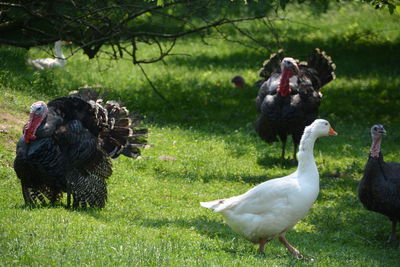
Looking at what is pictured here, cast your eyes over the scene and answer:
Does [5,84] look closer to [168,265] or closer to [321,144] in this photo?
[321,144]

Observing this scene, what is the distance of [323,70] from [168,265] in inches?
331

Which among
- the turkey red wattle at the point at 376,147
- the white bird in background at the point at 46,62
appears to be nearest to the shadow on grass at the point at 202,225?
the turkey red wattle at the point at 376,147

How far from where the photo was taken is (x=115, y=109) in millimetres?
10211

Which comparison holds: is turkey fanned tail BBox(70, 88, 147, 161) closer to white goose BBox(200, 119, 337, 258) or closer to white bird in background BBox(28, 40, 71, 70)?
white goose BBox(200, 119, 337, 258)

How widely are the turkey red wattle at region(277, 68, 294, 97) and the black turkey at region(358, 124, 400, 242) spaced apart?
334cm

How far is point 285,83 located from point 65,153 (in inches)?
201

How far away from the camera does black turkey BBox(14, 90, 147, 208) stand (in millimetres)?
8680

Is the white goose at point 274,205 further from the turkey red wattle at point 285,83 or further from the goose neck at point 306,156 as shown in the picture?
the turkey red wattle at point 285,83

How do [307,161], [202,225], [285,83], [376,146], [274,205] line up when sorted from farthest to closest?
1. [285,83]
2. [376,146]
3. [202,225]
4. [307,161]
5. [274,205]

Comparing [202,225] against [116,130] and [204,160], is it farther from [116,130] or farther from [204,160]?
[204,160]

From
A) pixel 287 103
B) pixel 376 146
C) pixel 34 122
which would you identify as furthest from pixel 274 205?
pixel 287 103

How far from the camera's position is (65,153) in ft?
29.3

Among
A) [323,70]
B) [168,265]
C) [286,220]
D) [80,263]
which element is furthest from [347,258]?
[323,70]

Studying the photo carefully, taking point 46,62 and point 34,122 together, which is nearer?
point 34,122
